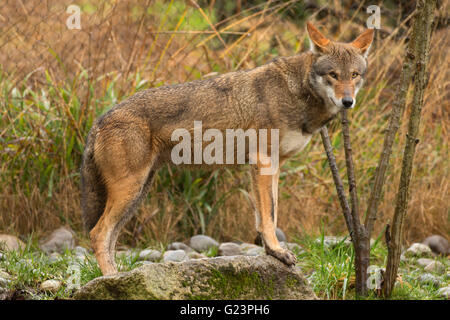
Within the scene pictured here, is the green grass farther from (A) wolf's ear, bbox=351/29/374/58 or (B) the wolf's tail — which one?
(A) wolf's ear, bbox=351/29/374/58

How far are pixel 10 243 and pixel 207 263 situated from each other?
2.80m

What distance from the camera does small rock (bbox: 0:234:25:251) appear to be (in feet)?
18.2

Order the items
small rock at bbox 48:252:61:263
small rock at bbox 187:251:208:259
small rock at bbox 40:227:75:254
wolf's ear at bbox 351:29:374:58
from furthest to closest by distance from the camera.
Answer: small rock at bbox 40:227:75:254 < small rock at bbox 187:251:208:259 < small rock at bbox 48:252:61:263 < wolf's ear at bbox 351:29:374:58

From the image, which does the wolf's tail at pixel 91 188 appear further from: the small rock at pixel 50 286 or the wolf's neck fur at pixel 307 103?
the wolf's neck fur at pixel 307 103

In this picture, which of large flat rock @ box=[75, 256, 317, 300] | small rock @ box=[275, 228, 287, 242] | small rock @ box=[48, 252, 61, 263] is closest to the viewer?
large flat rock @ box=[75, 256, 317, 300]

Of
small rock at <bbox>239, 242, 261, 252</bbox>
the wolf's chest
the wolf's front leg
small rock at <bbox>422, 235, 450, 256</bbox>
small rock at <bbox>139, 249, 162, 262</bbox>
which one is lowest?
small rock at <bbox>422, 235, 450, 256</bbox>

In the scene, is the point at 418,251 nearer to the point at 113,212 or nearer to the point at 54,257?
the point at 113,212

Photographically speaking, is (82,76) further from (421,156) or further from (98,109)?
(421,156)

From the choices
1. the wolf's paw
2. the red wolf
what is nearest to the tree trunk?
the red wolf

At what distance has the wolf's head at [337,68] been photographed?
429cm

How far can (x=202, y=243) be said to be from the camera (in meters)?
6.30

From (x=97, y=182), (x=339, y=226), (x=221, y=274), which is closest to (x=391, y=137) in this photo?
(x=221, y=274)

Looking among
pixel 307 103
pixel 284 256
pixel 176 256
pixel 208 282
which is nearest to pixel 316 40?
pixel 307 103

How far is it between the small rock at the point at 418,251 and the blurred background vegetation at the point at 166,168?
574 millimetres
